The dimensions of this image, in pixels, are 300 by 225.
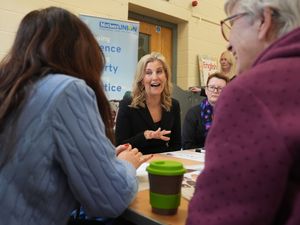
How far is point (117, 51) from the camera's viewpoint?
321 centimetres

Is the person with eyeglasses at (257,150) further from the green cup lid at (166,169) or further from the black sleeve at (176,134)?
the black sleeve at (176,134)

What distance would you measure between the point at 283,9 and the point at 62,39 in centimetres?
60

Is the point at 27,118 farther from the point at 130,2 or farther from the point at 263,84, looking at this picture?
the point at 130,2

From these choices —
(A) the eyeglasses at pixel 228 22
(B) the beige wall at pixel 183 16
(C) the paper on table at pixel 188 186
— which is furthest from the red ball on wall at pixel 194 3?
(A) the eyeglasses at pixel 228 22

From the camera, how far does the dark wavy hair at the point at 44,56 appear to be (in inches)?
34.9

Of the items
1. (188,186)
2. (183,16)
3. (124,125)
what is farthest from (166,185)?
(183,16)

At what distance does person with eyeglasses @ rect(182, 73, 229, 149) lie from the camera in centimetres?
239

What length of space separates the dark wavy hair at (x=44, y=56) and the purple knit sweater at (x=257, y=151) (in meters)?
0.56

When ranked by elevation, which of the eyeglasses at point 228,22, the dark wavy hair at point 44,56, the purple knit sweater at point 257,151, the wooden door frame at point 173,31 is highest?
the wooden door frame at point 173,31

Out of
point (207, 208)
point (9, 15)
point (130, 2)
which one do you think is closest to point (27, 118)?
point (207, 208)

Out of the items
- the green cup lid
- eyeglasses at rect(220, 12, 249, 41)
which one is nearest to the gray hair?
eyeglasses at rect(220, 12, 249, 41)

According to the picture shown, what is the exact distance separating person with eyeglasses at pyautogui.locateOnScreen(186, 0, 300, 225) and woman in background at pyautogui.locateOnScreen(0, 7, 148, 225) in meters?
0.39

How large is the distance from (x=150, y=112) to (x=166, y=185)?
1450mm

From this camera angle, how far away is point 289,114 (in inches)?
19.5
